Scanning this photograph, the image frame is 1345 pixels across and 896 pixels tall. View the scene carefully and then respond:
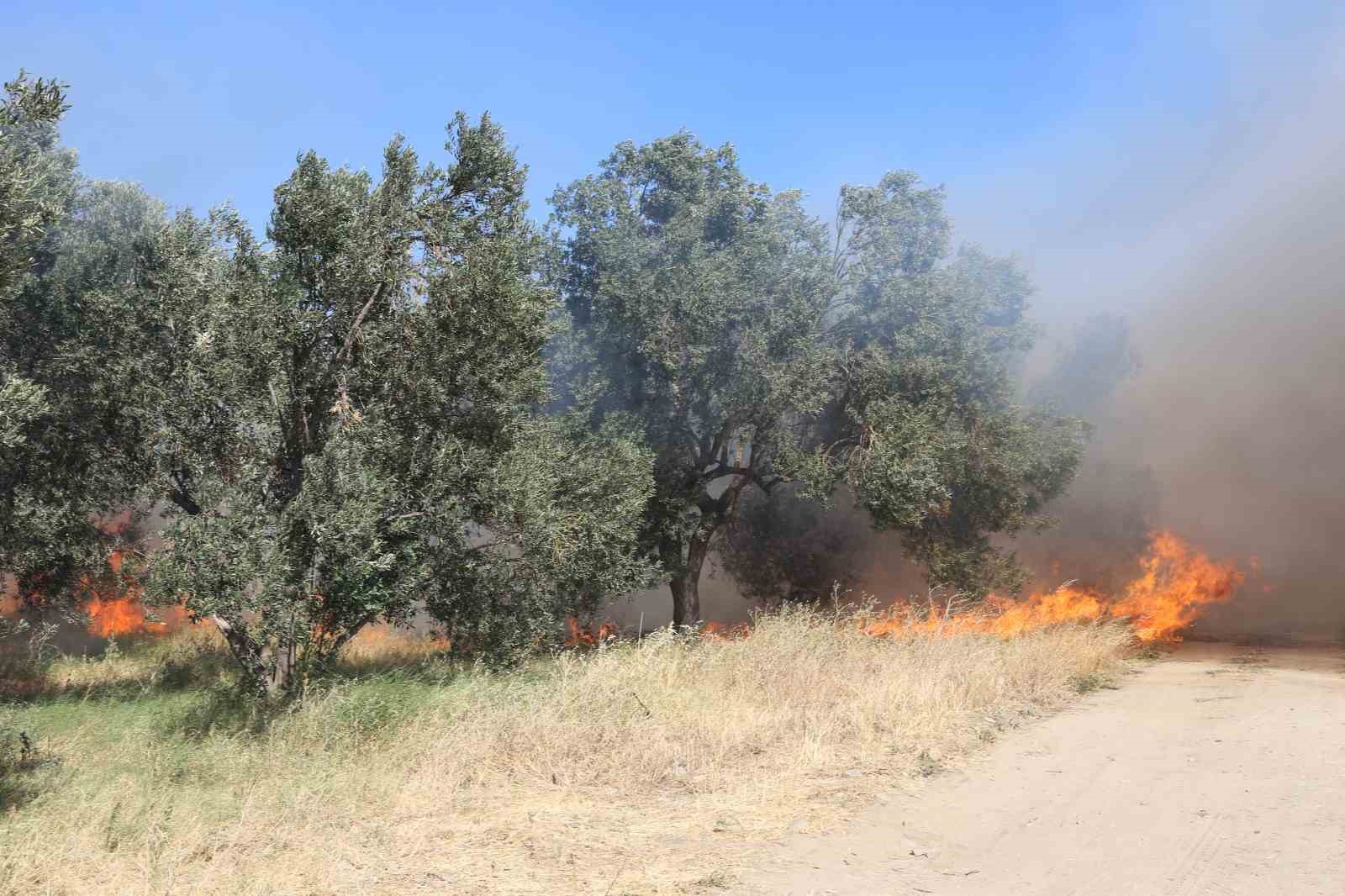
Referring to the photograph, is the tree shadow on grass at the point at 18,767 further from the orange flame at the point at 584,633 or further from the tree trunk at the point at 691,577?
the tree trunk at the point at 691,577

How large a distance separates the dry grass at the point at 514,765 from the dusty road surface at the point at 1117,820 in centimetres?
52

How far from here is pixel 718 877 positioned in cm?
620

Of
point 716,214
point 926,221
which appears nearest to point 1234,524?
point 926,221

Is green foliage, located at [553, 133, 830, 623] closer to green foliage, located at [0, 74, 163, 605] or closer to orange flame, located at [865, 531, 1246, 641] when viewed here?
orange flame, located at [865, 531, 1246, 641]

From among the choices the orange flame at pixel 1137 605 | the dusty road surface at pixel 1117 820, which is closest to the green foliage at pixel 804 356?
the orange flame at pixel 1137 605

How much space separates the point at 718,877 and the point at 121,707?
1009 centimetres

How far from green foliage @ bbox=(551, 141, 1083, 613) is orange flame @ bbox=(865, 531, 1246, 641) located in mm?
1364

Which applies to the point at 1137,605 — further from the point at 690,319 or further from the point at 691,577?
the point at 690,319

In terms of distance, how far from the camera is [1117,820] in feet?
25.0

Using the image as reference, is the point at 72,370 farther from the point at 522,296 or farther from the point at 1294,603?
the point at 1294,603

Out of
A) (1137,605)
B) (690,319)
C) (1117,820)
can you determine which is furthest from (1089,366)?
(1117,820)

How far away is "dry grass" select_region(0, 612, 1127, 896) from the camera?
632cm

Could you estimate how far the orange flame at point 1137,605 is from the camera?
1630 cm

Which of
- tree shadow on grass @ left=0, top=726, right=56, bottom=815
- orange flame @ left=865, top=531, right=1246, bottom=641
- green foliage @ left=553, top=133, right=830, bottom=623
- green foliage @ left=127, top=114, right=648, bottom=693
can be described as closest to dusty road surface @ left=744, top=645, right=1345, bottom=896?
orange flame @ left=865, top=531, right=1246, bottom=641
